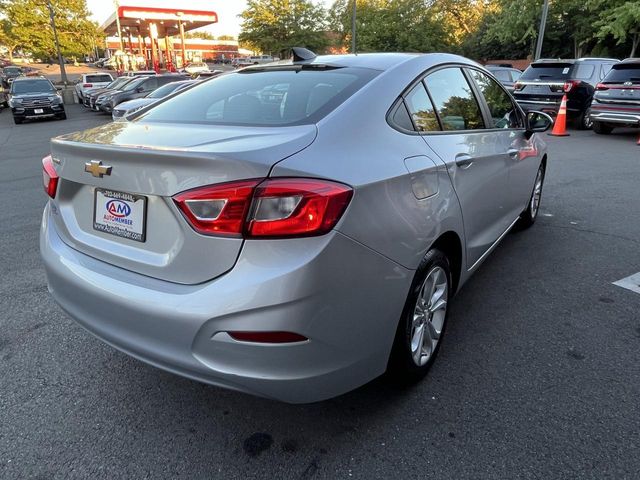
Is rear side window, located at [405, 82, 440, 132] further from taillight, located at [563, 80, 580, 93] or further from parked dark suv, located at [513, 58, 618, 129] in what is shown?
taillight, located at [563, 80, 580, 93]

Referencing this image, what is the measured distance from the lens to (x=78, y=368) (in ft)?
8.97

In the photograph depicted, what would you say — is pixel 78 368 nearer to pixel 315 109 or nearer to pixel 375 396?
pixel 375 396

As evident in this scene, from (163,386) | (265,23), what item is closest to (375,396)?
(163,386)

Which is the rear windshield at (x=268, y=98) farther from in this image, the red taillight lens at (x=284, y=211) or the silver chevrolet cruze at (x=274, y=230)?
the red taillight lens at (x=284, y=211)

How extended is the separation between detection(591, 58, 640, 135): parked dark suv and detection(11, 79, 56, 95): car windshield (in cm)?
1828

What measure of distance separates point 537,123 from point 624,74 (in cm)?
914

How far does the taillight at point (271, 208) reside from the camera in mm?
1722

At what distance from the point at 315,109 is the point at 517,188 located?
231 centimetres

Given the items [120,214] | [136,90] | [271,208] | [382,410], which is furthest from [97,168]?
[136,90]

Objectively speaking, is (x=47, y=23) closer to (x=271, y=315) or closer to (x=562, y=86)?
(x=562, y=86)

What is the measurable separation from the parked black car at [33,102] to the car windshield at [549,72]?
15798 mm

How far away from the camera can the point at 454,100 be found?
3.02 m

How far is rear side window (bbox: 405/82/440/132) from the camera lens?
2.50 m

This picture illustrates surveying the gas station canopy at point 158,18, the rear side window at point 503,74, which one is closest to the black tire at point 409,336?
the rear side window at point 503,74
